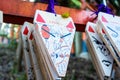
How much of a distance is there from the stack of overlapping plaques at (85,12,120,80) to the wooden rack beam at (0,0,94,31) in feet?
0.22

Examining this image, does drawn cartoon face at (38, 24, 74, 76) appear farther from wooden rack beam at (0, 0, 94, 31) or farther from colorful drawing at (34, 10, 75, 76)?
wooden rack beam at (0, 0, 94, 31)

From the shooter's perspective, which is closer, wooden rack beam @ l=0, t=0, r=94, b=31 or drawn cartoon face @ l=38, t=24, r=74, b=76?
drawn cartoon face @ l=38, t=24, r=74, b=76

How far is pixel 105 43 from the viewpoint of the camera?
55 centimetres

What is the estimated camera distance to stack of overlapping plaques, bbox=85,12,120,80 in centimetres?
52

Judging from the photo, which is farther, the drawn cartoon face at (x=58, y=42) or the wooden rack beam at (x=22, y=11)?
the wooden rack beam at (x=22, y=11)

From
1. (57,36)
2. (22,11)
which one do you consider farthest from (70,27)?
(22,11)

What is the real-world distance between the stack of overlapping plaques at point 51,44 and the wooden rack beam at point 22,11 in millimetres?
82

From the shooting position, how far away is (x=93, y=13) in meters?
0.67

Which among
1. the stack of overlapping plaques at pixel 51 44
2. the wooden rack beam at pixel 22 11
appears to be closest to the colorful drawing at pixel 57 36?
the stack of overlapping plaques at pixel 51 44

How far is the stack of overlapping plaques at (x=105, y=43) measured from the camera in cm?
52

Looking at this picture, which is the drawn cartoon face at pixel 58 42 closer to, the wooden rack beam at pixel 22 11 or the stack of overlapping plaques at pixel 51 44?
the stack of overlapping plaques at pixel 51 44

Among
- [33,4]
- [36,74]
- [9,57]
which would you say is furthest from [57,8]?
[9,57]

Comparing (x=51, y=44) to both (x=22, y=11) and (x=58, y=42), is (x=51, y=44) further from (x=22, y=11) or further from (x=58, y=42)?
(x=22, y=11)

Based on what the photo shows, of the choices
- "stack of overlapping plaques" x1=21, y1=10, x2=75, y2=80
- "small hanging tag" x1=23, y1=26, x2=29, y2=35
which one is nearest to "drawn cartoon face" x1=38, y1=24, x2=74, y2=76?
"stack of overlapping plaques" x1=21, y1=10, x2=75, y2=80
